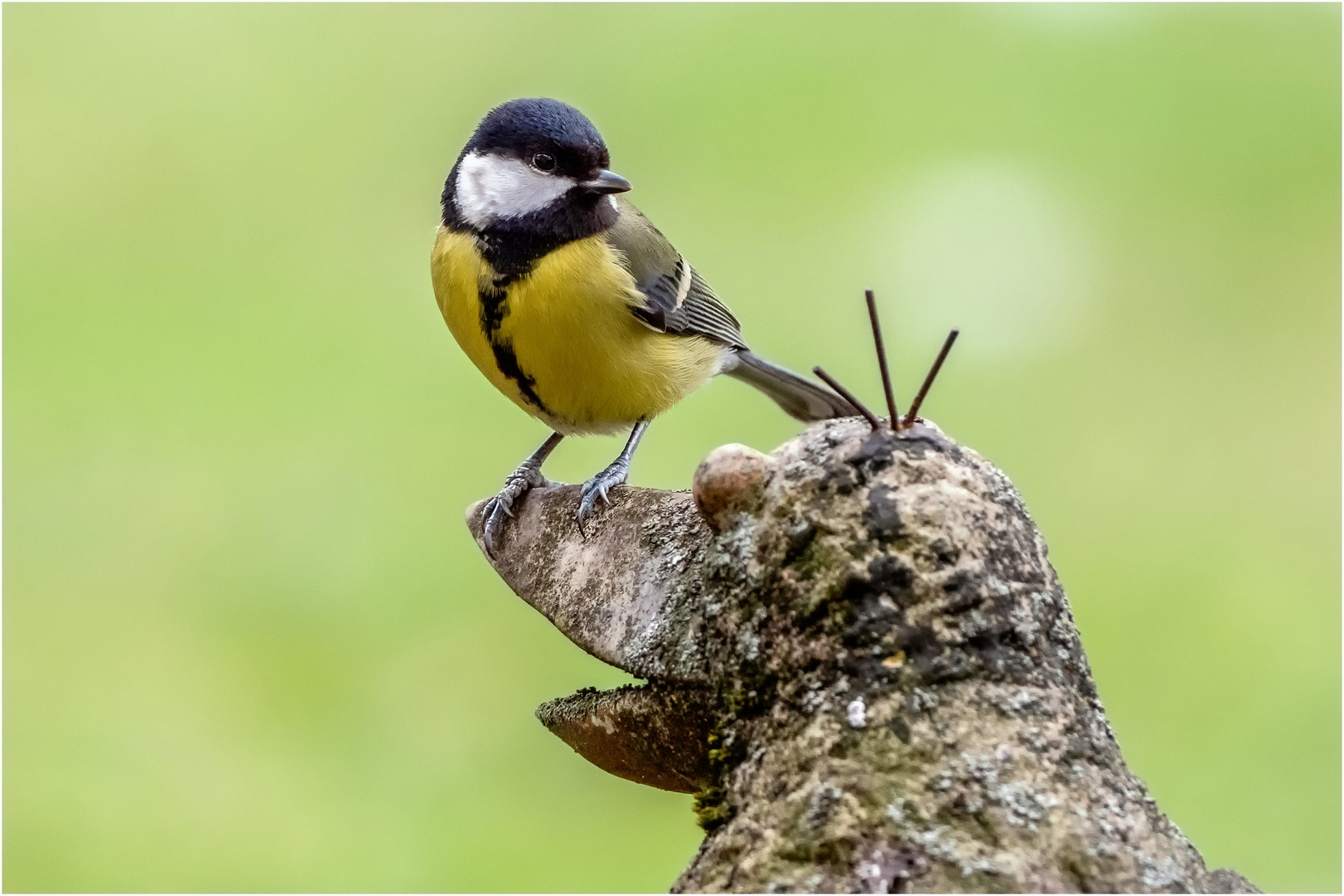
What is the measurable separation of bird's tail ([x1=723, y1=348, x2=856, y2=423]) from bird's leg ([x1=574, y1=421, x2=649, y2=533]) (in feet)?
1.24

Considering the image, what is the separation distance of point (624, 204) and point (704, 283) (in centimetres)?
27

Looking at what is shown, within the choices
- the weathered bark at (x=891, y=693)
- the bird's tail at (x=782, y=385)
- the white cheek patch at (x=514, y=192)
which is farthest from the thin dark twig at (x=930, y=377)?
the bird's tail at (x=782, y=385)

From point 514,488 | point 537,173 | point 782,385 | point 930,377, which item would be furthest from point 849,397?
point 782,385

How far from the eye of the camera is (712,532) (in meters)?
1.43

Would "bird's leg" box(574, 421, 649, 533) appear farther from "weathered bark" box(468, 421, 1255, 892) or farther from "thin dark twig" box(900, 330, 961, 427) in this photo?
"thin dark twig" box(900, 330, 961, 427)

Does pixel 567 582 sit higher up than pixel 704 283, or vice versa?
pixel 704 283

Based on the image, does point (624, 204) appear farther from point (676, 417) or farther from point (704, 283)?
point (676, 417)

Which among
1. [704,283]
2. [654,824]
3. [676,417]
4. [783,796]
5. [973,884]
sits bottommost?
[973,884]

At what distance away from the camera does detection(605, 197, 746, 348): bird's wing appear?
2441 millimetres

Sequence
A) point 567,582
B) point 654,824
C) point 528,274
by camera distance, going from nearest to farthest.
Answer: point 567,582 → point 528,274 → point 654,824

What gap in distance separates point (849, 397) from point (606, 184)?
3.60 ft

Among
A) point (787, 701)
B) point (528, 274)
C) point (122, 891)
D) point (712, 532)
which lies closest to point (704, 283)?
point (528, 274)

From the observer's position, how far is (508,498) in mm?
2129

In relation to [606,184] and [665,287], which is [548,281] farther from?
[665,287]
